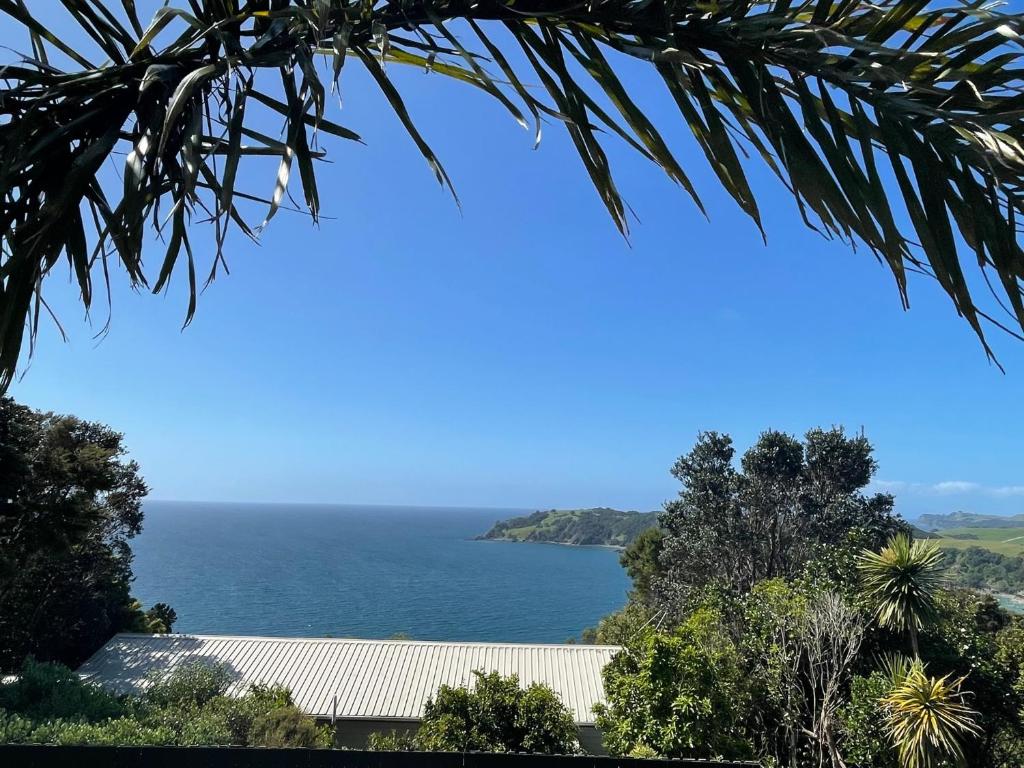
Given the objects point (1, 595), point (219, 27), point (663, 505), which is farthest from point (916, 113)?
point (663, 505)

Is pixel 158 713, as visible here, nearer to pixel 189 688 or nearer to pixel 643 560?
pixel 189 688

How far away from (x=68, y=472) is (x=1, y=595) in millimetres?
6923

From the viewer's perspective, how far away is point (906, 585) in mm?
9352

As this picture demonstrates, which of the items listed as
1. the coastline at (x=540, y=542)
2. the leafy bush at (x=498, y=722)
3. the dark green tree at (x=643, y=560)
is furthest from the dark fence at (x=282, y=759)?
the coastline at (x=540, y=542)

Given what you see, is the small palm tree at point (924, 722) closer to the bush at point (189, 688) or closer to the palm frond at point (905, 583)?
the palm frond at point (905, 583)

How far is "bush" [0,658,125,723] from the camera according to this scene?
321 inches

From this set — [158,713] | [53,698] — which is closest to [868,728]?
[158,713]

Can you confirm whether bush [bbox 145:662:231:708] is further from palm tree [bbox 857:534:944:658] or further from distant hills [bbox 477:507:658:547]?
distant hills [bbox 477:507:658:547]

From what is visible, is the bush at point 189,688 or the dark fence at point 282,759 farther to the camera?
the bush at point 189,688

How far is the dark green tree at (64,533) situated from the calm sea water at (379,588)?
2223 cm

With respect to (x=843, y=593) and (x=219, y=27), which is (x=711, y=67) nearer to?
(x=219, y=27)

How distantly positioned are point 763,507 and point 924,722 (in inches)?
449

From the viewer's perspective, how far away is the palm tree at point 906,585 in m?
9.30

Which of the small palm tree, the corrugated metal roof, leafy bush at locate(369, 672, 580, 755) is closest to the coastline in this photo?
the corrugated metal roof
